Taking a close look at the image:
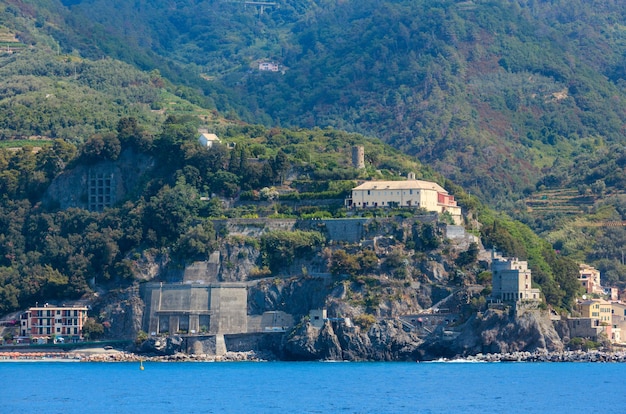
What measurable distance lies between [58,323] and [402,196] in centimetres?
2685

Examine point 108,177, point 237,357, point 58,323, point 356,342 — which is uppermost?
point 108,177

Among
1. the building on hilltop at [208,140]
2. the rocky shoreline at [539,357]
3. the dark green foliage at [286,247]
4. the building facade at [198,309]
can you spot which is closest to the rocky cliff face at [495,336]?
the rocky shoreline at [539,357]

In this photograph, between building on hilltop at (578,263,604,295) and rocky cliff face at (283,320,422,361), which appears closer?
rocky cliff face at (283,320,422,361)

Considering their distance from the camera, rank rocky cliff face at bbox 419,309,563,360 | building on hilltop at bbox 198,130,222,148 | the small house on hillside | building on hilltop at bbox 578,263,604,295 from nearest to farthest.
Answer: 1. rocky cliff face at bbox 419,309,563,360
2. building on hilltop at bbox 578,263,604,295
3. building on hilltop at bbox 198,130,222,148
4. the small house on hillside

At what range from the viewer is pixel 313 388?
96.6 m

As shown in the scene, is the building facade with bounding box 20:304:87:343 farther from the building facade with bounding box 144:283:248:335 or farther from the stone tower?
the stone tower

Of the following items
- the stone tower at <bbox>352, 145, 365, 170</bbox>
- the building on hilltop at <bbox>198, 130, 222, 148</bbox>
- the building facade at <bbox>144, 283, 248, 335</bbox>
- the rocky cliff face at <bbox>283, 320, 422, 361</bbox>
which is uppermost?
the building on hilltop at <bbox>198, 130, 222, 148</bbox>

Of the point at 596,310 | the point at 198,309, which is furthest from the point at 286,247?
the point at 596,310

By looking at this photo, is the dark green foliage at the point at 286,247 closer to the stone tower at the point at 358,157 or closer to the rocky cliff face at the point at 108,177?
the stone tower at the point at 358,157

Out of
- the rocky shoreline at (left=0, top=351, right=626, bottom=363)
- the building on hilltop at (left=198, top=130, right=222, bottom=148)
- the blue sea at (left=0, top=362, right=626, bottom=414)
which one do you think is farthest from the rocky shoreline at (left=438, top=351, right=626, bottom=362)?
the building on hilltop at (left=198, top=130, right=222, bottom=148)

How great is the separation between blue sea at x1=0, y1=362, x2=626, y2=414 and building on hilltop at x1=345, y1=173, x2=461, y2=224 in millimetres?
15007

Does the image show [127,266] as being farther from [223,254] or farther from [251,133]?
[251,133]

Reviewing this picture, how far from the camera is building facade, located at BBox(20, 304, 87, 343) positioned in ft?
397

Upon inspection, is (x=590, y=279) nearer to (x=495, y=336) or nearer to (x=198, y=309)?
(x=495, y=336)
